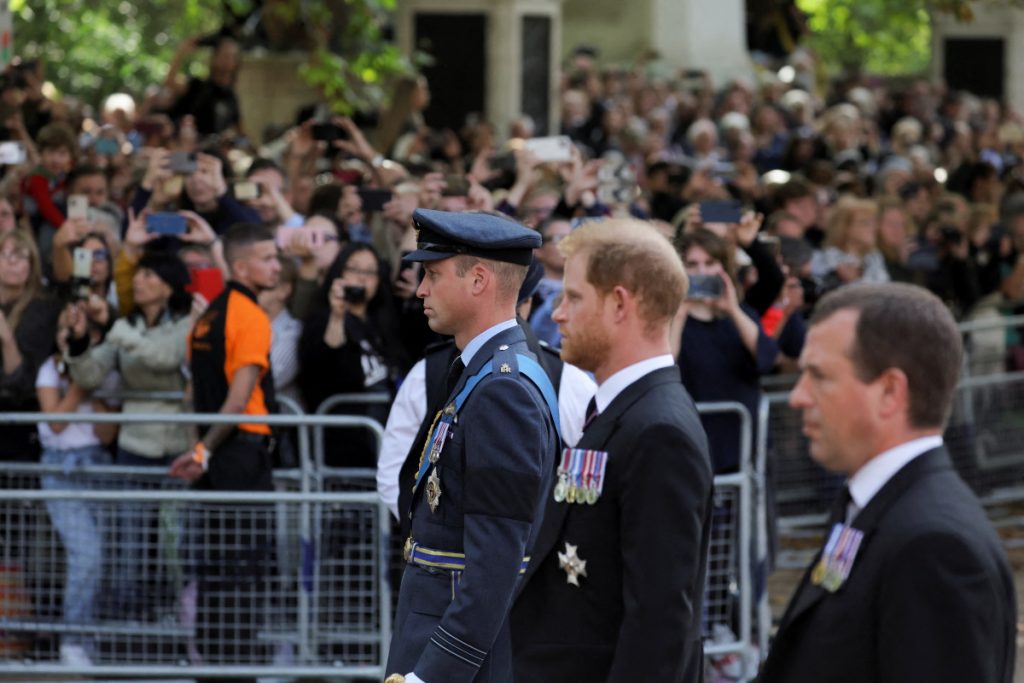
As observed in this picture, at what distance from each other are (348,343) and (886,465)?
520 cm

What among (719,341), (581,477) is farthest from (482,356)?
(719,341)

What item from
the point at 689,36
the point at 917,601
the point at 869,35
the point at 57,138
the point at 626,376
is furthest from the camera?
the point at 869,35

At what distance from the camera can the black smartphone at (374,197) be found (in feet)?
28.8

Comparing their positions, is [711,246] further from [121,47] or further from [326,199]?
[121,47]

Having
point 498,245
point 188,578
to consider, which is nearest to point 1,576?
point 188,578

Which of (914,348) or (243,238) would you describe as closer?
(914,348)

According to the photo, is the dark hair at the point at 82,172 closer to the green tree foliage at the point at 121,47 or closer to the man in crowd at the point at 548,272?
the man in crowd at the point at 548,272

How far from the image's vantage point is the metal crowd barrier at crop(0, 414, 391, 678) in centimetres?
695

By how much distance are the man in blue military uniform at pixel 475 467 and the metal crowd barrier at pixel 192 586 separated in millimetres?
2703

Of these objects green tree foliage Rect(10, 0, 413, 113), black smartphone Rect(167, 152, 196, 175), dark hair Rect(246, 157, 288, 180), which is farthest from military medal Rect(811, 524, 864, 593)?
green tree foliage Rect(10, 0, 413, 113)

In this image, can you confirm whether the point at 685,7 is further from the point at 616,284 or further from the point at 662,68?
the point at 616,284

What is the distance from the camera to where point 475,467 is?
4.01 metres

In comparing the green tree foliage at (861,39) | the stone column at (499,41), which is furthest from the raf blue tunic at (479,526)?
the green tree foliage at (861,39)

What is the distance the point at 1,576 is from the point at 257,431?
4.19 ft
